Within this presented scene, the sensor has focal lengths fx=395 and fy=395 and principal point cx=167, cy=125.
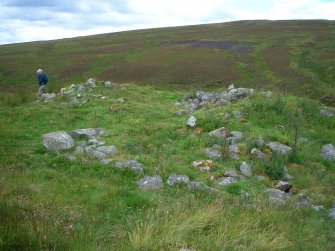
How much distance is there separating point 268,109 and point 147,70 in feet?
125

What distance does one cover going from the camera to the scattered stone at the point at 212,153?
11.8 m

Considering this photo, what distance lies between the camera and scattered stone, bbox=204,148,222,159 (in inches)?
465

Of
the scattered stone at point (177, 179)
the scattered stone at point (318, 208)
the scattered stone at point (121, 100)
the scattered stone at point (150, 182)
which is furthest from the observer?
the scattered stone at point (121, 100)

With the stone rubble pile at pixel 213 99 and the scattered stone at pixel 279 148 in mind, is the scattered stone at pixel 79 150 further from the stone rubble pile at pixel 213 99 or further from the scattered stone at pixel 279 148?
the stone rubble pile at pixel 213 99

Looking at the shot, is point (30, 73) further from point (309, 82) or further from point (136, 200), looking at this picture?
point (136, 200)

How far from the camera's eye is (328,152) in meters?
13.0

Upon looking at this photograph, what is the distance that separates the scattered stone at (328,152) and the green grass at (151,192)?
0.27 meters

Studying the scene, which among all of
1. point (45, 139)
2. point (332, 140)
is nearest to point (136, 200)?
point (45, 139)

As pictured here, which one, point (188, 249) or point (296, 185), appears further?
point (296, 185)

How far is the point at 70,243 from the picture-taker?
189 inches

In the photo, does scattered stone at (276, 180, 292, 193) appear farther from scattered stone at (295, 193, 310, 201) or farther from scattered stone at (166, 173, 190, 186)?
scattered stone at (166, 173, 190, 186)

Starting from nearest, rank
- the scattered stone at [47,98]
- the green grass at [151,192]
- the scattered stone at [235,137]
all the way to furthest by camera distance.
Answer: the green grass at [151,192], the scattered stone at [235,137], the scattered stone at [47,98]

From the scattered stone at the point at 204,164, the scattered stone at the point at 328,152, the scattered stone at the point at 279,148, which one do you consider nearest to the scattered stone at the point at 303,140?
the scattered stone at the point at 328,152

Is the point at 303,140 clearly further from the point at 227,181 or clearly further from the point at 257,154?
the point at 227,181
